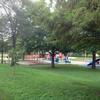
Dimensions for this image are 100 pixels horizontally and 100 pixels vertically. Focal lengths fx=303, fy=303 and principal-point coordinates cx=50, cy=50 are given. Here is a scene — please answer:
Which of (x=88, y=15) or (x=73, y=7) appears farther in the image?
(x=73, y=7)

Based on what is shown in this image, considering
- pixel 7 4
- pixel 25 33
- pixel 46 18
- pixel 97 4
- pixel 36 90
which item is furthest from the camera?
pixel 25 33

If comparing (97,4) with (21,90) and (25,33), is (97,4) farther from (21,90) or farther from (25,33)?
(25,33)

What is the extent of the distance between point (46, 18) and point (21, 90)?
3610mm

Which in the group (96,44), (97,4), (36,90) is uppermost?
(97,4)

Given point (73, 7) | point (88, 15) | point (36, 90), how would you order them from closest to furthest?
point (88, 15)
point (73, 7)
point (36, 90)

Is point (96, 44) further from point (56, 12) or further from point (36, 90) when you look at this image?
point (36, 90)

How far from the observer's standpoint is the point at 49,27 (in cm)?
1256

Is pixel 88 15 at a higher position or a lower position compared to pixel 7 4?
lower

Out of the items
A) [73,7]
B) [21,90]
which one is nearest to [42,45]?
[21,90]

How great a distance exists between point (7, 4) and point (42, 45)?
11.1 metres

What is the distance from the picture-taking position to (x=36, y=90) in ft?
44.8

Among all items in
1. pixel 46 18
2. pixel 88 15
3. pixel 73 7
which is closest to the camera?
pixel 88 15

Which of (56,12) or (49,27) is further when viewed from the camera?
(49,27)

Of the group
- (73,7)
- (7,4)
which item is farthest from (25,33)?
(73,7)
